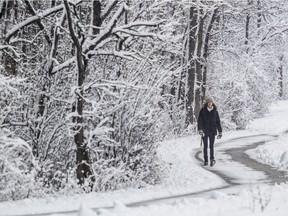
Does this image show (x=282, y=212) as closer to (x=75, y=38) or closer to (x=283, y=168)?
(x=75, y=38)

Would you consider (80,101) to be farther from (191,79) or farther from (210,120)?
(191,79)

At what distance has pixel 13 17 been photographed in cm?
1295

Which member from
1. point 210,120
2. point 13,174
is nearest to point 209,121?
point 210,120

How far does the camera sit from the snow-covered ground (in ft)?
24.6

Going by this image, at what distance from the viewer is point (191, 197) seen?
1034 cm

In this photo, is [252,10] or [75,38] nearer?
[75,38]

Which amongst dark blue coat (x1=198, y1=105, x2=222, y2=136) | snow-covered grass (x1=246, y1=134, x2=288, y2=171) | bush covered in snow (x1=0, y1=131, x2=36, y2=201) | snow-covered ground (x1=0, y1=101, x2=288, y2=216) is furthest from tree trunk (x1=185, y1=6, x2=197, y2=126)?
bush covered in snow (x1=0, y1=131, x2=36, y2=201)

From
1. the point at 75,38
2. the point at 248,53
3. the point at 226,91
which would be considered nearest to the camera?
the point at 75,38

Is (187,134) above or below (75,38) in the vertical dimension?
below

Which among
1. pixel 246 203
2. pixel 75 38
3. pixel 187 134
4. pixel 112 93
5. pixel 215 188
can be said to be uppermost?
pixel 75 38

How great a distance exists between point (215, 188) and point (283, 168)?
13.5 ft

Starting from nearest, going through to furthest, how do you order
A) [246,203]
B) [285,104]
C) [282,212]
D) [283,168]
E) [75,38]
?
1. [282,212]
2. [246,203]
3. [75,38]
4. [283,168]
5. [285,104]

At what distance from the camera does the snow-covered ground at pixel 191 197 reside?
749 centimetres

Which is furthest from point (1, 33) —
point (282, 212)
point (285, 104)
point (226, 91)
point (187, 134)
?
point (285, 104)
